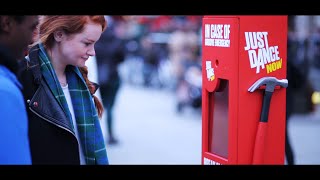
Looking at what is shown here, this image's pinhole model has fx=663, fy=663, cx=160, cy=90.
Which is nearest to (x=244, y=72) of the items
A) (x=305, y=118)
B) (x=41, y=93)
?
(x=41, y=93)

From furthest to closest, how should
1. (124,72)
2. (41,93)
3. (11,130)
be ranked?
(124,72)
(41,93)
(11,130)

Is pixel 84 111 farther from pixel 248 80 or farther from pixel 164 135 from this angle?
pixel 164 135

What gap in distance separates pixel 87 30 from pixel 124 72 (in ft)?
48.3

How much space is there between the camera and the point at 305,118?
10.9m

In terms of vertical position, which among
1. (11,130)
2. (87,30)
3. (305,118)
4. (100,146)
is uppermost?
(87,30)

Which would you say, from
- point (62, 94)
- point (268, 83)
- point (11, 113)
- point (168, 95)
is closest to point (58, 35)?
point (62, 94)

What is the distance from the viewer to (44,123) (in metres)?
3.25

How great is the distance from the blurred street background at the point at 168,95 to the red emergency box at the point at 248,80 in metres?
1.70

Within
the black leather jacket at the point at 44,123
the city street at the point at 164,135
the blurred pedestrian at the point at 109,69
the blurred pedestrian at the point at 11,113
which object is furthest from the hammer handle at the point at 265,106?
the blurred pedestrian at the point at 109,69

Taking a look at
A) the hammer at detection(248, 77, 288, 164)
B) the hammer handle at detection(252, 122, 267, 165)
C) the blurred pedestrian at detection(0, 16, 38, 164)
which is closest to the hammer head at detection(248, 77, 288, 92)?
the hammer at detection(248, 77, 288, 164)

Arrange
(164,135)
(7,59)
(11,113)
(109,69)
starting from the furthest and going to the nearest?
(164,135) < (109,69) < (7,59) < (11,113)

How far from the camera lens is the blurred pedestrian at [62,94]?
128 inches

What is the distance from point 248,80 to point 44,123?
117 cm
